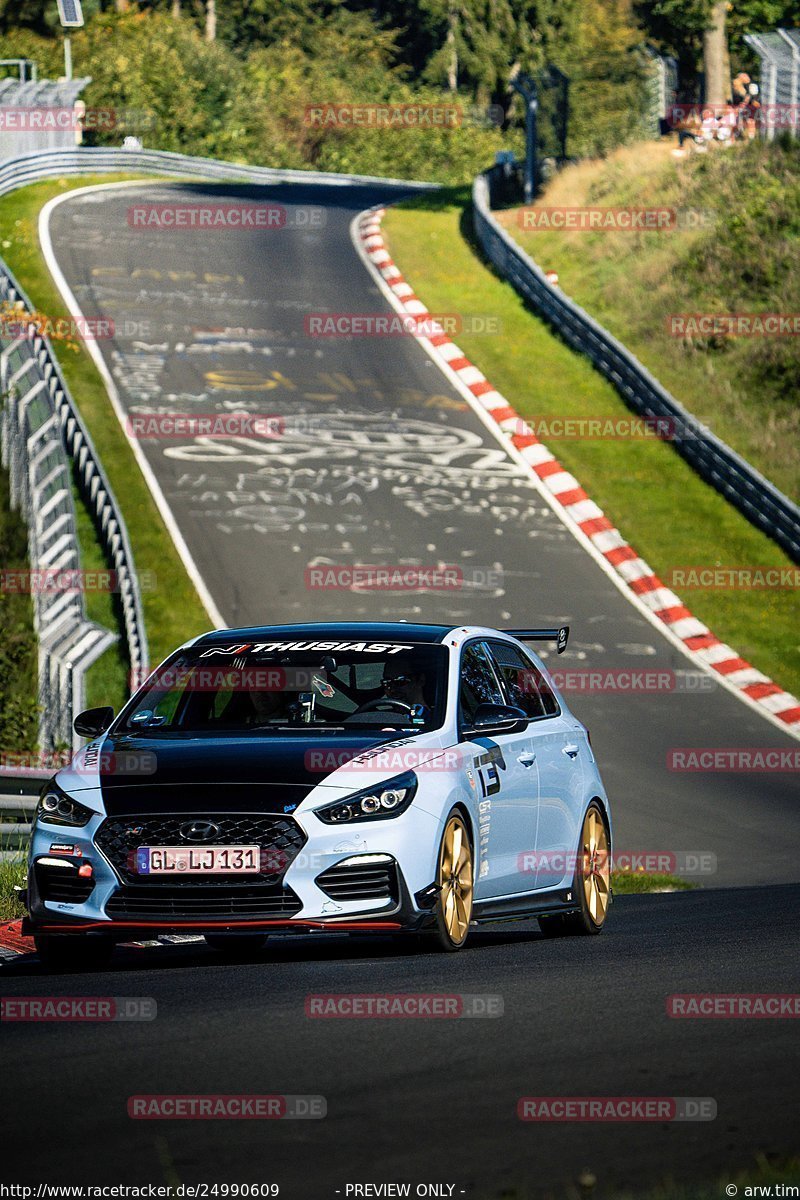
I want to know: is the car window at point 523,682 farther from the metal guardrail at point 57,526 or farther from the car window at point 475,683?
the metal guardrail at point 57,526

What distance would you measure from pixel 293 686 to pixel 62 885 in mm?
1669

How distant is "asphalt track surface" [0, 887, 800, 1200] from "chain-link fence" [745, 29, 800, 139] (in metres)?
36.4

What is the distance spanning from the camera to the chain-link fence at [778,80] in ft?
141

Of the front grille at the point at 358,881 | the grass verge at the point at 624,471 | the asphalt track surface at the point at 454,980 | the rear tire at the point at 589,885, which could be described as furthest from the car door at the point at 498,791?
the grass verge at the point at 624,471

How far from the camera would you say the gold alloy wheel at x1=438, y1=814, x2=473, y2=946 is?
9.28 m

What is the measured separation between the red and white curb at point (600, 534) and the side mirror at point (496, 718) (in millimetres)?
12043

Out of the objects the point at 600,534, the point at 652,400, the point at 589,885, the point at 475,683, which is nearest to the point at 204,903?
the point at 475,683

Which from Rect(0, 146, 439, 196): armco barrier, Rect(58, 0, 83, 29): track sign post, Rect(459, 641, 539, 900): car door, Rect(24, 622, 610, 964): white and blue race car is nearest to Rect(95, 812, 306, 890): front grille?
Rect(24, 622, 610, 964): white and blue race car

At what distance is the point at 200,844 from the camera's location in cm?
902

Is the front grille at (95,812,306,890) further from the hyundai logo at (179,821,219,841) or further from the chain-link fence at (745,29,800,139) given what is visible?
the chain-link fence at (745,29,800,139)

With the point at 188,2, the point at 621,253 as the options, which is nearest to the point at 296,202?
the point at 621,253

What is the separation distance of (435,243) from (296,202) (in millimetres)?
8882

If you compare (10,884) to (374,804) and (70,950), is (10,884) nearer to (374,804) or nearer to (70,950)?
(70,950)

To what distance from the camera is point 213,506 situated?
28.6 m
